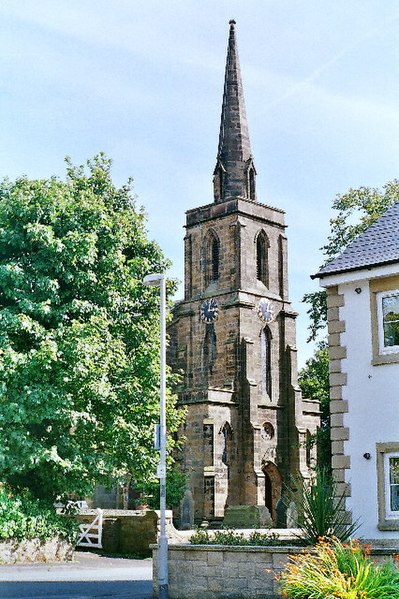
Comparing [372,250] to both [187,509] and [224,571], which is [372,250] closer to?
[224,571]

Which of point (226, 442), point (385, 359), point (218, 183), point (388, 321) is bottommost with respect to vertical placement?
point (226, 442)

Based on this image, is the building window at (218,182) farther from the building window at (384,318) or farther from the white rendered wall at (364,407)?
the building window at (384,318)

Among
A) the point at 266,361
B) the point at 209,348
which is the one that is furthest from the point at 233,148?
the point at 266,361

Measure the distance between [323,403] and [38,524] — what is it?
107ft

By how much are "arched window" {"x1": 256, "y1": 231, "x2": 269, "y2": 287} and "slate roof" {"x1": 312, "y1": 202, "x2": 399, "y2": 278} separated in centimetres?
3662

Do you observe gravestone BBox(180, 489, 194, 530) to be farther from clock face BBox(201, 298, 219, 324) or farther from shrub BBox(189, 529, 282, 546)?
shrub BBox(189, 529, 282, 546)

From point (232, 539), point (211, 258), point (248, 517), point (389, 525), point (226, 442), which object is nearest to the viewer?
point (389, 525)

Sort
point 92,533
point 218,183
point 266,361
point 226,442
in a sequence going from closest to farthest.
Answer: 1. point 92,533
2. point 226,442
3. point 266,361
4. point 218,183

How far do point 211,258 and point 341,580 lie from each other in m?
47.4

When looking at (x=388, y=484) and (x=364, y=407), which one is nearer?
(x=388, y=484)

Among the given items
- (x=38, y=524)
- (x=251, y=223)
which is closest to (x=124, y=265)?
(x=38, y=524)

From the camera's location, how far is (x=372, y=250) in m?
19.9

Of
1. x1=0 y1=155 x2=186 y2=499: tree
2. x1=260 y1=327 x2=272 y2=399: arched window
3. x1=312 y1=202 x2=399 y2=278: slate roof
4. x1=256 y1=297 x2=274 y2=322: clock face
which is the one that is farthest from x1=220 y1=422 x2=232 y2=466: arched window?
x1=312 y1=202 x2=399 y2=278: slate roof

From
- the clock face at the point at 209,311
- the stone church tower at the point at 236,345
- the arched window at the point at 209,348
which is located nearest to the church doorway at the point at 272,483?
the stone church tower at the point at 236,345
